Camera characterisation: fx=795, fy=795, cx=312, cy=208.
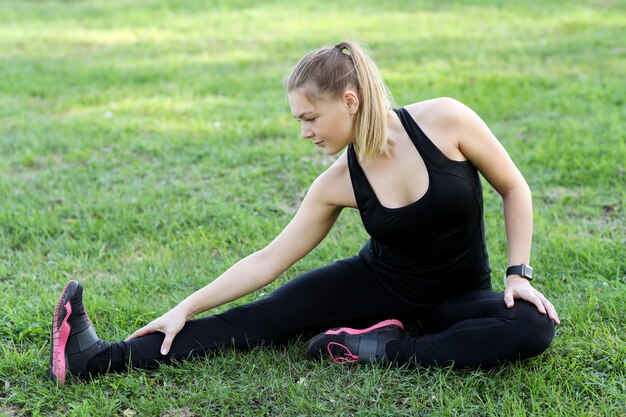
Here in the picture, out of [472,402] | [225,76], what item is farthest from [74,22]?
[472,402]

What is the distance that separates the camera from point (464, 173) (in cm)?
321

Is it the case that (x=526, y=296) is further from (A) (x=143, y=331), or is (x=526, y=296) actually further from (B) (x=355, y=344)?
(A) (x=143, y=331)

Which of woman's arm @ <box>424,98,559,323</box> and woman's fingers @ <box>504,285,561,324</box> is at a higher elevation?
woman's arm @ <box>424,98,559,323</box>

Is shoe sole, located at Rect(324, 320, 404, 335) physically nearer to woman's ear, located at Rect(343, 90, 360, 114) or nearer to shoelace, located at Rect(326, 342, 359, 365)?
shoelace, located at Rect(326, 342, 359, 365)

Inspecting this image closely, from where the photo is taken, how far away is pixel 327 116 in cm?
310

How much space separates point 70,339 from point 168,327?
0.40 metres

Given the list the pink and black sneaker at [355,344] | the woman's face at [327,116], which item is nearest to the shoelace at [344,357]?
the pink and black sneaker at [355,344]

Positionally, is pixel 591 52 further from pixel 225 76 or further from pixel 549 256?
pixel 549 256

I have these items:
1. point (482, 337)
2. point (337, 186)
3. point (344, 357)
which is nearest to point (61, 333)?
point (344, 357)

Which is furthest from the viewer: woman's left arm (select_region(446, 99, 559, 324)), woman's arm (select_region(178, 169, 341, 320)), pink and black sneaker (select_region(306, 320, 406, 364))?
woman's arm (select_region(178, 169, 341, 320))

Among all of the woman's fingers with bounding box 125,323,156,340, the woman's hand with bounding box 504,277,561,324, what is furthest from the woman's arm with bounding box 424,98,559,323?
the woman's fingers with bounding box 125,323,156,340

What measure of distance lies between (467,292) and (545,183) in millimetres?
2238

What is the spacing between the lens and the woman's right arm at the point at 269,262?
11.0 feet

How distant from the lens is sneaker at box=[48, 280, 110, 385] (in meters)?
3.21
